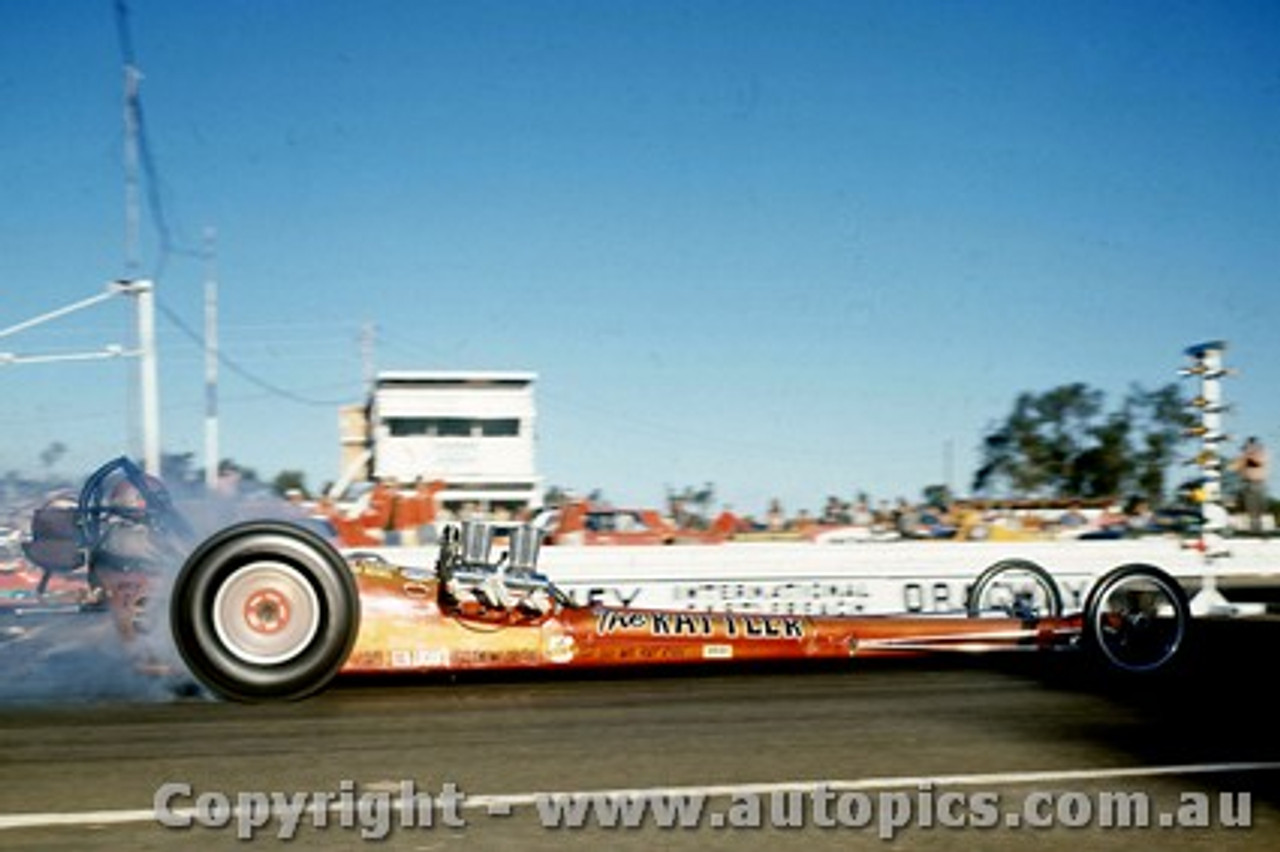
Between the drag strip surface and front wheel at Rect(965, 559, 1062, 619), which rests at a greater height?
front wheel at Rect(965, 559, 1062, 619)

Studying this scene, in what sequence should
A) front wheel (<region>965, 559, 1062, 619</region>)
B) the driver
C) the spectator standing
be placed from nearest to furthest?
the driver → front wheel (<region>965, 559, 1062, 619</region>) → the spectator standing

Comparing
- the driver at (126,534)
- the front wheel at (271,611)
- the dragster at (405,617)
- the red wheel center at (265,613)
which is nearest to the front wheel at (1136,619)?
the dragster at (405,617)

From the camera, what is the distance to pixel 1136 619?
299 inches

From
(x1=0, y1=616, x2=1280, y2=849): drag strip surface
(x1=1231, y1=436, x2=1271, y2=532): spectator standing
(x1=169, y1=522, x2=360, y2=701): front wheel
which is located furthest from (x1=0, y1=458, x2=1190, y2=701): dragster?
(x1=1231, y1=436, x2=1271, y2=532): spectator standing

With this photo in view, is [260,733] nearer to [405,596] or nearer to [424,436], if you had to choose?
[405,596]

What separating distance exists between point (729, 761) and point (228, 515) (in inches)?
144

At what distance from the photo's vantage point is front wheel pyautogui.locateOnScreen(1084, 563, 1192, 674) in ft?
24.4

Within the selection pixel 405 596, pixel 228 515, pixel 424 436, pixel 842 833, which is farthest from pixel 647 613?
pixel 424 436

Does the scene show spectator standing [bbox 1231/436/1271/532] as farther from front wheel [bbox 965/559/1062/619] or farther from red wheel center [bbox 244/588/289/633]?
red wheel center [bbox 244/588/289/633]

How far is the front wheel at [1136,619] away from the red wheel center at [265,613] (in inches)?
175

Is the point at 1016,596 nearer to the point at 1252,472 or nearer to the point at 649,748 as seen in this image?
the point at 649,748

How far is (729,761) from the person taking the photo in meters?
5.02

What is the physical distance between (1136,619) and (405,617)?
13.8 ft

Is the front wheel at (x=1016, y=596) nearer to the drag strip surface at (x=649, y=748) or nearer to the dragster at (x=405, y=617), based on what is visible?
the dragster at (x=405, y=617)
